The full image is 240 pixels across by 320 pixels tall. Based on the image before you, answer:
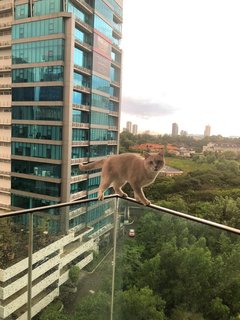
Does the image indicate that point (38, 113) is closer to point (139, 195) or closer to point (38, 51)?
point (38, 51)

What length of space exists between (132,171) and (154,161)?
0.14 m

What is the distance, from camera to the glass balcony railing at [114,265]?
1.34 meters

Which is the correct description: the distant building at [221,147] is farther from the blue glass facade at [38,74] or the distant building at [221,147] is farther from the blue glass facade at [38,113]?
the blue glass facade at [38,74]

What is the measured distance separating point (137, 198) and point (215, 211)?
4.28 metres

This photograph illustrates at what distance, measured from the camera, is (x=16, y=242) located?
1.45m

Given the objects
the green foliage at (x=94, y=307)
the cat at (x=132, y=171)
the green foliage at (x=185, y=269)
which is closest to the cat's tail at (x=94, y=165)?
the cat at (x=132, y=171)

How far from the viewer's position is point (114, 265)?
1.59 m

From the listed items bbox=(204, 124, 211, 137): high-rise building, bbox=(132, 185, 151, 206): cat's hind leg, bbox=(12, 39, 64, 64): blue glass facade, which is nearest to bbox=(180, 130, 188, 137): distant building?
bbox=(204, 124, 211, 137): high-rise building

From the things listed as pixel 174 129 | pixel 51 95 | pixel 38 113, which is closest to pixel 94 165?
pixel 174 129

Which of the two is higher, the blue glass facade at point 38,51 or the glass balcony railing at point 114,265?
the blue glass facade at point 38,51

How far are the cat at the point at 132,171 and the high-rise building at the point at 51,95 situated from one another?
→ 19.2 ft

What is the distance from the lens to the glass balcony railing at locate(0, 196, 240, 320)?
1342 mm

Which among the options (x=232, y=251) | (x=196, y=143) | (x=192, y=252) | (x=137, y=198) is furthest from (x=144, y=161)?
(x=196, y=143)

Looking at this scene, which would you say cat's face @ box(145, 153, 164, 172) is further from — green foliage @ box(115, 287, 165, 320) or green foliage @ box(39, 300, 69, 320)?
green foliage @ box(39, 300, 69, 320)
